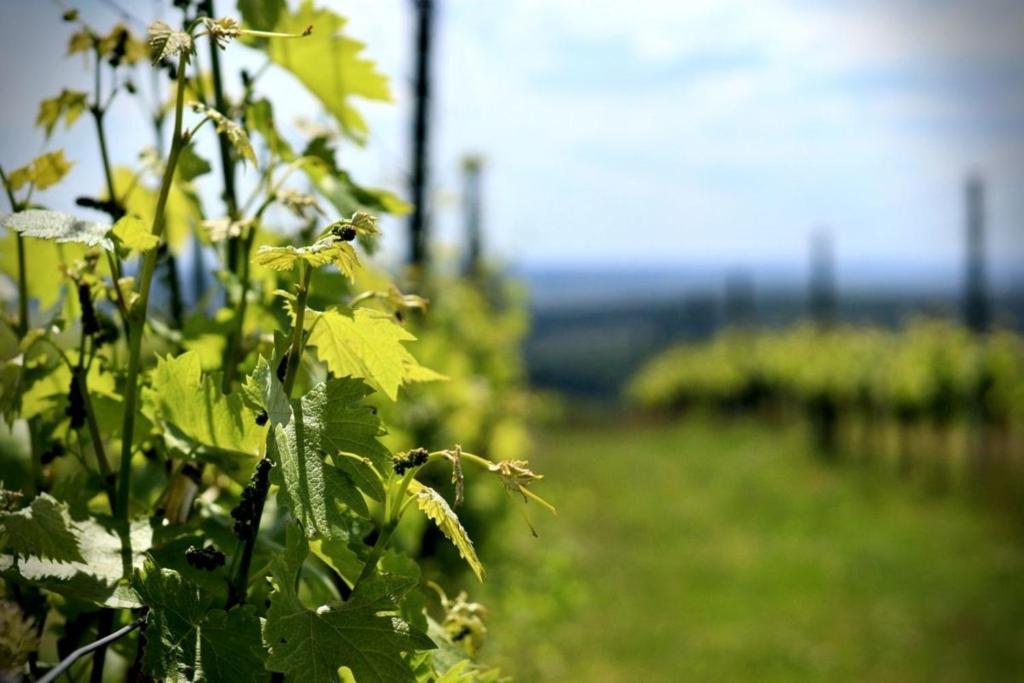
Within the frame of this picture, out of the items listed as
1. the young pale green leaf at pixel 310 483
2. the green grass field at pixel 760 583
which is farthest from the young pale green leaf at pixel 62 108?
the green grass field at pixel 760 583

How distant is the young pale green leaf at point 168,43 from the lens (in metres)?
0.74

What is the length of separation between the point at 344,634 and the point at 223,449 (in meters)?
0.22

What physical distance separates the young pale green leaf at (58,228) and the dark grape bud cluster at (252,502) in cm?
22

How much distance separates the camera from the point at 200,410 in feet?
2.85

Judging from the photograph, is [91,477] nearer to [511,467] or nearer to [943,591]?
[511,467]

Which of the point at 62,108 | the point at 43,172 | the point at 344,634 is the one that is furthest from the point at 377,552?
the point at 62,108

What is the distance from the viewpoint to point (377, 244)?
1.24 meters

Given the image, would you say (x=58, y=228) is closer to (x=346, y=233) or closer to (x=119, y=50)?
(x=346, y=233)

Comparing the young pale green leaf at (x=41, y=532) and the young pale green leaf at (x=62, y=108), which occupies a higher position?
the young pale green leaf at (x=62, y=108)

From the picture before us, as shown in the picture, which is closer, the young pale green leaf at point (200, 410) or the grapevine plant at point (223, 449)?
the grapevine plant at point (223, 449)

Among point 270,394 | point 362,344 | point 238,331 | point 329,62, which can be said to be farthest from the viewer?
point 329,62

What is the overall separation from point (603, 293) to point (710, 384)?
8628cm

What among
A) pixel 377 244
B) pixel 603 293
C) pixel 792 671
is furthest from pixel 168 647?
pixel 603 293

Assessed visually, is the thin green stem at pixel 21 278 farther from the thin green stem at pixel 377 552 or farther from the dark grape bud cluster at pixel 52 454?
the thin green stem at pixel 377 552
